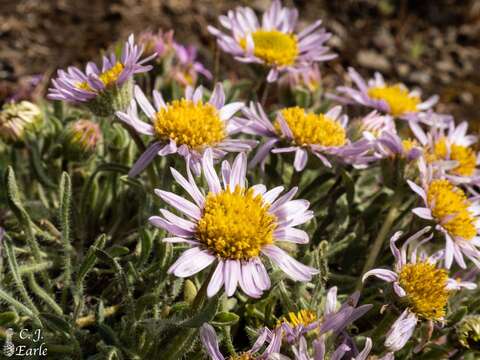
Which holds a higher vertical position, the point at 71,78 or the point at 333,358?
the point at 71,78

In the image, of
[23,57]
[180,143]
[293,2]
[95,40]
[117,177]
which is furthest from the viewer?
[293,2]

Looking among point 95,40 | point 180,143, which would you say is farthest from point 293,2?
point 180,143

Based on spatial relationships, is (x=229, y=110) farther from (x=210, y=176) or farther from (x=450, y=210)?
(x=450, y=210)

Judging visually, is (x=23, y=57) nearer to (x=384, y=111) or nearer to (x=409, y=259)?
(x=384, y=111)

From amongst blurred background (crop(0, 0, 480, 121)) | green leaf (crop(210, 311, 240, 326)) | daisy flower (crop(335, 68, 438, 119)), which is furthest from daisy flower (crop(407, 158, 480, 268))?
blurred background (crop(0, 0, 480, 121))

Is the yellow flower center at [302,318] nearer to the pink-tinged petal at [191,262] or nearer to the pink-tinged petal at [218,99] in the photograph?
the pink-tinged petal at [191,262]

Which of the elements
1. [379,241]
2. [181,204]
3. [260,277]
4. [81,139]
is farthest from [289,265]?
[81,139]

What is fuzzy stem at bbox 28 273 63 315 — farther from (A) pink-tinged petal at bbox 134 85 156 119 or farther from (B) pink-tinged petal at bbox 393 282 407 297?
(B) pink-tinged petal at bbox 393 282 407 297
